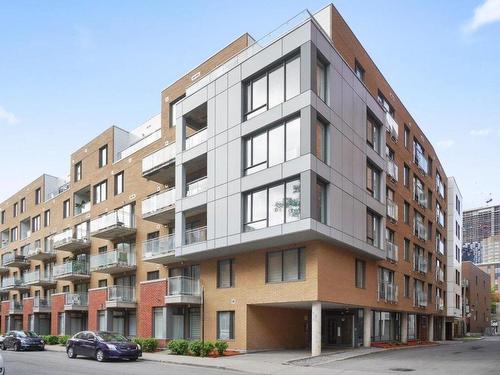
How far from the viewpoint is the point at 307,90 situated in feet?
80.9

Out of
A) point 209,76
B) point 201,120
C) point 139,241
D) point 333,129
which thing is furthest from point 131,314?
point 333,129

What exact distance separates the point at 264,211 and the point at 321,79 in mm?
6823

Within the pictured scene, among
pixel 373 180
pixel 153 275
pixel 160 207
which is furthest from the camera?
pixel 153 275

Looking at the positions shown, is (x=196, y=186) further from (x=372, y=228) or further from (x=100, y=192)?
(x=100, y=192)

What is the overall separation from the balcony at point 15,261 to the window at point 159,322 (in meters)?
27.9

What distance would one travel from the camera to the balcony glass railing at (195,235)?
29.3 m

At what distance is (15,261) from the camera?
55594mm

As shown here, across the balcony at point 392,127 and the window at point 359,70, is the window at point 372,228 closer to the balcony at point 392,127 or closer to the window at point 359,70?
the balcony at point 392,127

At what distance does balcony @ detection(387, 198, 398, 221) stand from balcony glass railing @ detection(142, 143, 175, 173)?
1397 centimetres

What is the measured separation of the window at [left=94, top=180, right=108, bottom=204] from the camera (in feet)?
139

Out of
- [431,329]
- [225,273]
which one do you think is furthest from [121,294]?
[431,329]

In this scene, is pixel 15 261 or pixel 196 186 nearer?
pixel 196 186

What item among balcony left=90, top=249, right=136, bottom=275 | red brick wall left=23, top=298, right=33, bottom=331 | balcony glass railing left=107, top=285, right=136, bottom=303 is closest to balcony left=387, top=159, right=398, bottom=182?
balcony left=90, top=249, right=136, bottom=275

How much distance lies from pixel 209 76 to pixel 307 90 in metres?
8.16
